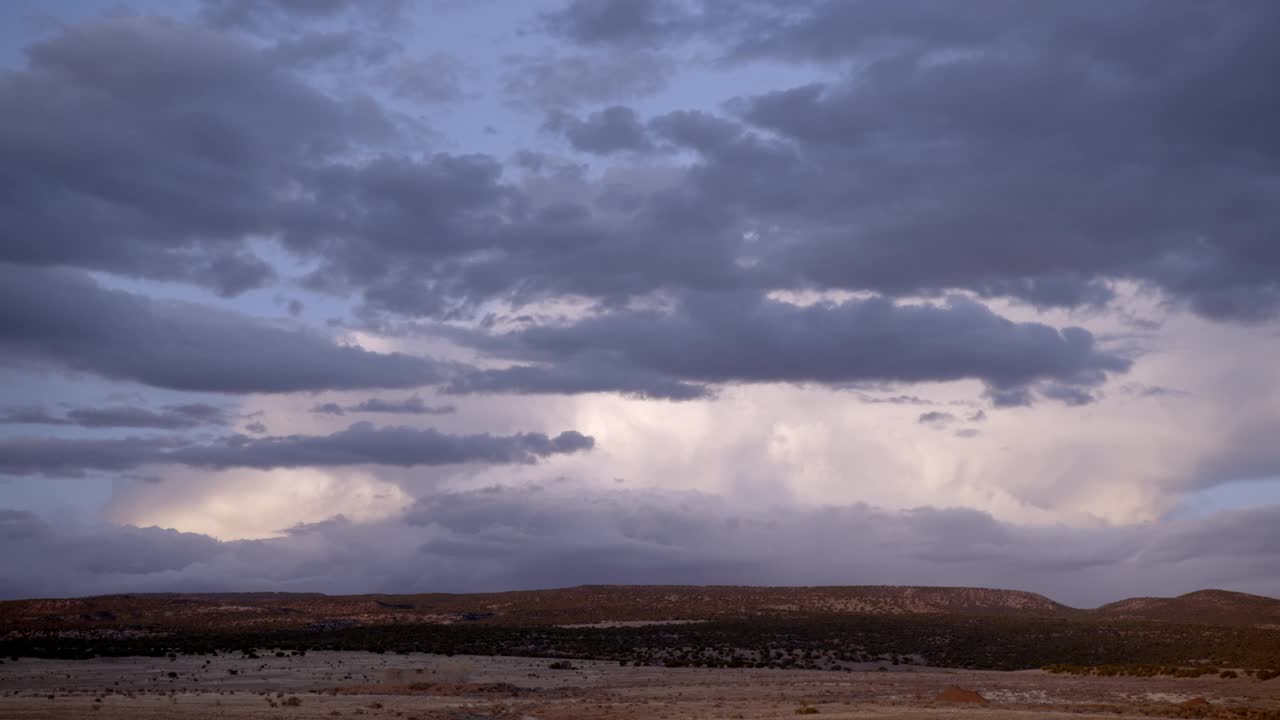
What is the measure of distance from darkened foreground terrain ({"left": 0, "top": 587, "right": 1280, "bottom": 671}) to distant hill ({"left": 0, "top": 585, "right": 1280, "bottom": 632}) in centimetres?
33

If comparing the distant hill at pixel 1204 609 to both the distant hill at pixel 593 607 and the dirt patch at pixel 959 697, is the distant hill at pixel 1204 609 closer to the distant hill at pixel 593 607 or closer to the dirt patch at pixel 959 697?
the distant hill at pixel 593 607

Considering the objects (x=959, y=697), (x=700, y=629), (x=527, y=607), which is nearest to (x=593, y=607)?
(x=527, y=607)

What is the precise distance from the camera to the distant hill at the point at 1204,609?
148 metres

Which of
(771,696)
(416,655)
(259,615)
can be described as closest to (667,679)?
(771,696)

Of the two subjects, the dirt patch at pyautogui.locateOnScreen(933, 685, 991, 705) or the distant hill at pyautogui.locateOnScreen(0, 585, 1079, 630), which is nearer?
the dirt patch at pyautogui.locateOnScreen(933, 685, 991, 705)

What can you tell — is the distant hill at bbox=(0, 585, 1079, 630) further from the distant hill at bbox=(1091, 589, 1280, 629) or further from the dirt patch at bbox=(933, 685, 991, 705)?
the dirt patch at bbox=(933, 685, 991, 705)

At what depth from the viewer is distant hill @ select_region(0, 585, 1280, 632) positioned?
12762 centimetres

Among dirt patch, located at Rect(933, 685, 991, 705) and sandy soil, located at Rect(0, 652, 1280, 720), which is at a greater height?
dirt patch, located at Rect(933, 685, 991, 705)

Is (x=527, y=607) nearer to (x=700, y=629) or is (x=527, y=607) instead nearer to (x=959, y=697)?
(x=700, y=629)

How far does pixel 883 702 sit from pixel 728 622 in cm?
6425

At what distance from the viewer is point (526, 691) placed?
198 feet

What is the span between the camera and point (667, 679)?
6706 centimetres

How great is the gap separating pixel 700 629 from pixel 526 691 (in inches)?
1887

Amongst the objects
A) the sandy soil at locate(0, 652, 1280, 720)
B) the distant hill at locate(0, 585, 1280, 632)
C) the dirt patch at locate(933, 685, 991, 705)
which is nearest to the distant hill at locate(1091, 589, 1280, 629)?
the distant hill at locate(0, 585, 1280, 632)
